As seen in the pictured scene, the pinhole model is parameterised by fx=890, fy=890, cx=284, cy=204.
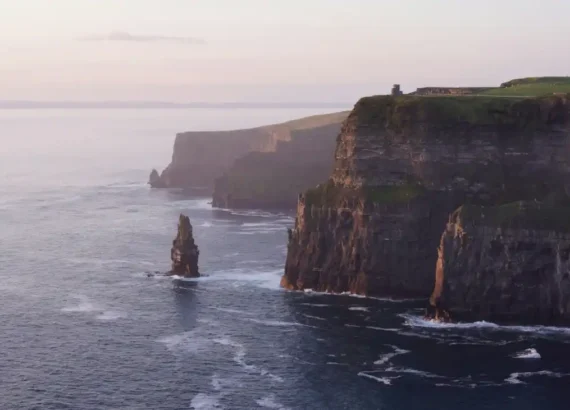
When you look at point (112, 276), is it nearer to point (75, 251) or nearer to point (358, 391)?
point (75, 251)

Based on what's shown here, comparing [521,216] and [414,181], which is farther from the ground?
[414,181]

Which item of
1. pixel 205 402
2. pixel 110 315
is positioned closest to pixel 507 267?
pixel 205 402

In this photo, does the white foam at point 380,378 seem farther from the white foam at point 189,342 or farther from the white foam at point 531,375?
the white foam at point 189,342

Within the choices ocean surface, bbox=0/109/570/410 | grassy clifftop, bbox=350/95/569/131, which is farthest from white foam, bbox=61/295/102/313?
grassy clifftop, bbox=350/95/569/131

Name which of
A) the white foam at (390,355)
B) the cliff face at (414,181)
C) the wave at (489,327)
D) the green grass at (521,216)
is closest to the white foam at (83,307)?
the cliff face at (414,181)

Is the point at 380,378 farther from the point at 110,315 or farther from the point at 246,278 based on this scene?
the point at 246,278

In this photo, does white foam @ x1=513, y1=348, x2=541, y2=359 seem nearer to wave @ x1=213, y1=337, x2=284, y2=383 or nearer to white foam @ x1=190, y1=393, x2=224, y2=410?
wave @ x1=213, y1=337, x2=284, y2=383
